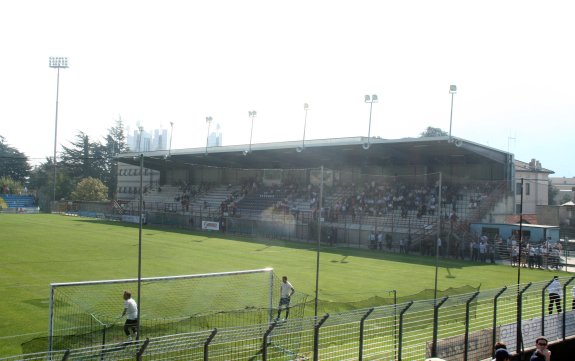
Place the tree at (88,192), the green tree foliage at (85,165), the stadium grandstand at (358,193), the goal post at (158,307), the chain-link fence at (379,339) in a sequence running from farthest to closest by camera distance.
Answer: the green tree foliage at (85,165), the tree at (88,192), the stadium grandstand at (358,193), the goal post at (158,307), the chain-link fence at (379,339)

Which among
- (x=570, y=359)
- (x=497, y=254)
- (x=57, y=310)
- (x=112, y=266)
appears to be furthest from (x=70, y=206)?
(x=570, y=359)

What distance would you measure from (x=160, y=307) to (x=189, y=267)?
10387 mm

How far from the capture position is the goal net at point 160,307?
12.2 m

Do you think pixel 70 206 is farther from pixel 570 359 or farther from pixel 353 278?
pixel 570 359

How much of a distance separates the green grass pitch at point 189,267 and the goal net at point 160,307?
0.75 metres

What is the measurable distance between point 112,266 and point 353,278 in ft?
37.8

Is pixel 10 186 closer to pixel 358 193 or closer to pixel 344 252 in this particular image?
pixel 358 193

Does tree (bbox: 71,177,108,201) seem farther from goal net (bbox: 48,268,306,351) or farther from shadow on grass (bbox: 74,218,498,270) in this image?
goal net (bbox: 48,268,306,351)

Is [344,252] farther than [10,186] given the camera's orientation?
No

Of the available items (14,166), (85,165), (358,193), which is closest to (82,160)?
(85,165)

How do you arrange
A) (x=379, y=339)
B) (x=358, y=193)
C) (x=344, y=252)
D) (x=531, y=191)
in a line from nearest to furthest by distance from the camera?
(x=379, y=339)
(x=344, y=252)
(x=531, y=191)
(x=358, y=193)

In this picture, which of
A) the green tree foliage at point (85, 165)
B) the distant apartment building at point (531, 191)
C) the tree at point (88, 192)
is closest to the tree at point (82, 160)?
the green tree foliage at point (85, 165)

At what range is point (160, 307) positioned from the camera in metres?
16.3

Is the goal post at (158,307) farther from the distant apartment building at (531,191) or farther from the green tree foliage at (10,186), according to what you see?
the green tree foliage at (10,186)
